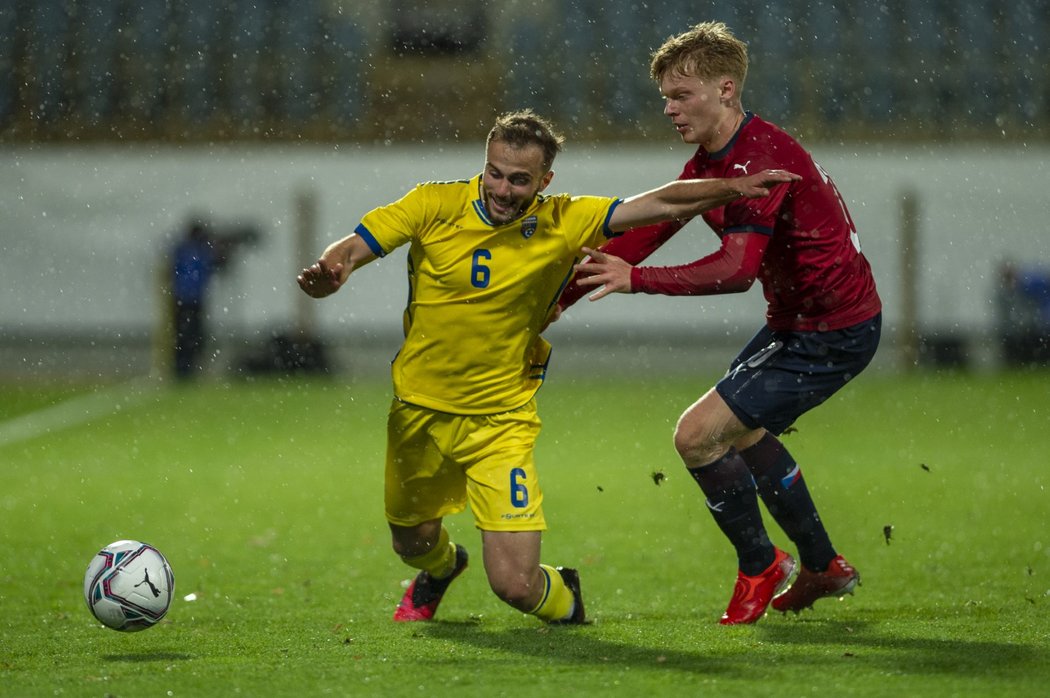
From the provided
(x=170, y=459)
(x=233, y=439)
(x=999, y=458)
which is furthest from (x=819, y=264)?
(x=233, y=439)

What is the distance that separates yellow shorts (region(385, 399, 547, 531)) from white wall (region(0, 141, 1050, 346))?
13826 mm

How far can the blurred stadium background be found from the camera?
18.7 metres

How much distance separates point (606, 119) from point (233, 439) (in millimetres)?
10547

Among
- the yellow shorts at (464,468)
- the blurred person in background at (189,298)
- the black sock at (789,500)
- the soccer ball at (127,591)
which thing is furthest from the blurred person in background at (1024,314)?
the soccer ball at (127,591)

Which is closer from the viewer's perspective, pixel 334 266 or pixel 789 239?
pixel 334 266

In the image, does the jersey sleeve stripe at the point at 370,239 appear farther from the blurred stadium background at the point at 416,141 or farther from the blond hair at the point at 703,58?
the blurred stadium background at the point at 416,141

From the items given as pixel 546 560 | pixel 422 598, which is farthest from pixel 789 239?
pixel 546 560

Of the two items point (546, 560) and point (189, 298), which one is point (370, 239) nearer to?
point (546, 560)

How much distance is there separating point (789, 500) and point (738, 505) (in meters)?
0.24

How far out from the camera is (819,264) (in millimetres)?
4676

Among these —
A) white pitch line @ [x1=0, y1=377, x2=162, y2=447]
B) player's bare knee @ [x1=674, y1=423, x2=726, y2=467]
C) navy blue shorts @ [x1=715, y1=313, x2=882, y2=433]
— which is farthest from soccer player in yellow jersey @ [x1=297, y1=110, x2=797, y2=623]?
white pitch line @ [x1=0, y1=377, x2=162, y2=447]

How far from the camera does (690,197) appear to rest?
4480mm

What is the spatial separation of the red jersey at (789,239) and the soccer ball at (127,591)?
1.63m

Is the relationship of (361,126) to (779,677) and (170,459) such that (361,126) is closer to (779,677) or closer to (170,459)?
(170,459)
